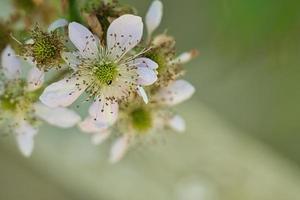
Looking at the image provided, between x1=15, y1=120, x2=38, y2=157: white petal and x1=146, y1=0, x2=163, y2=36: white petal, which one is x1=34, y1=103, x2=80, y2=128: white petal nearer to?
x1=15, y1=120, x2=38, y2=157: white petal

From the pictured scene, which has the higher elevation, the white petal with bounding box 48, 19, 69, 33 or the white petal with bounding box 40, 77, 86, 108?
the white petal with bounding box 48, 19, 69, 33

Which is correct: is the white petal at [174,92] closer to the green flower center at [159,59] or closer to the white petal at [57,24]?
the green flower center at [159,59]

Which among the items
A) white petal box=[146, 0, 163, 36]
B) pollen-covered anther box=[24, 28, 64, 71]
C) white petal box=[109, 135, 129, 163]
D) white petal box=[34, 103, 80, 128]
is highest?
white petal box=[146, 0, 163, 36]

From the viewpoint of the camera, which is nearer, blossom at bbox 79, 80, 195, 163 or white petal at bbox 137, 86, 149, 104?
white petal at bbox 137, 86, 149, 104

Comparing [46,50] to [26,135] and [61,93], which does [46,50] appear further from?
[26,135]

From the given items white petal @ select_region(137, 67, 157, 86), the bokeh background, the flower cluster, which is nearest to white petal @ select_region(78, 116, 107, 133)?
the flower cluster

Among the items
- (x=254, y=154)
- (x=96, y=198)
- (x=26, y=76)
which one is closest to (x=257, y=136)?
(x=254, y=154)

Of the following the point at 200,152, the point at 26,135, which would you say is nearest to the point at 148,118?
the point at 26,135

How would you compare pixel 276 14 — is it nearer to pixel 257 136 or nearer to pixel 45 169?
pixel 257 136
